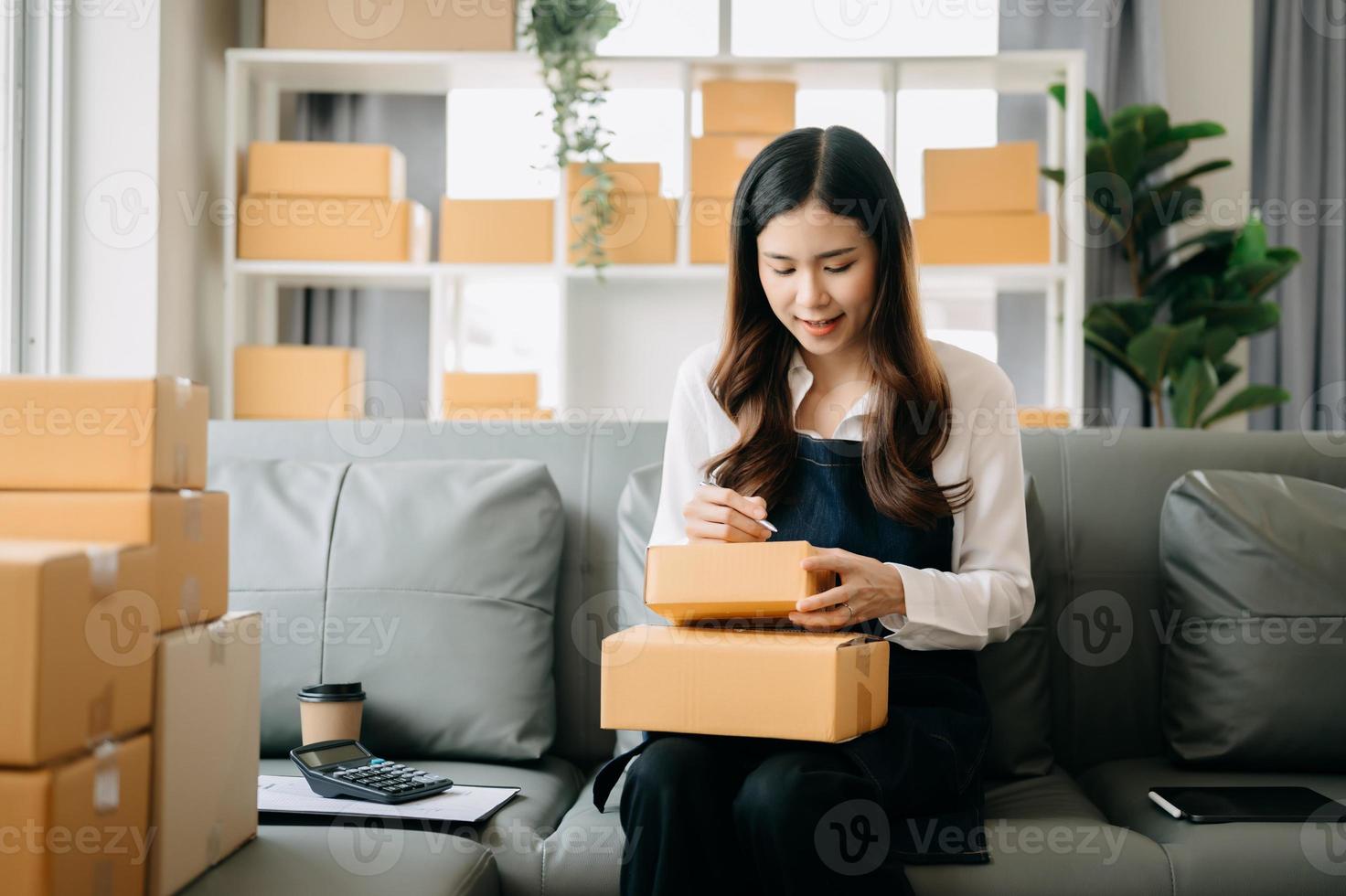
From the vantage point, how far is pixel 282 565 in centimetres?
170

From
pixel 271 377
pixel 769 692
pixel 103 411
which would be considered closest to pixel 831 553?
pixel 769 692

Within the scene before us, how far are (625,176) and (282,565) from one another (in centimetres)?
151

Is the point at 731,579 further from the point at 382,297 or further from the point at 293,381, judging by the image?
the point at 382,297

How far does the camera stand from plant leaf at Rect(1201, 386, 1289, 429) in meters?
3.10

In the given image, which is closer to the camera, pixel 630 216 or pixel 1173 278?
pixel 630 216

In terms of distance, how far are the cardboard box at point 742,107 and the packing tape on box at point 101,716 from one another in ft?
7.22

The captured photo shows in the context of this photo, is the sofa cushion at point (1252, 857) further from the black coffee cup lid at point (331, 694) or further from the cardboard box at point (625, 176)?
the cardboard box at point (625, 176)

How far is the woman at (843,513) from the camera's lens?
117cm

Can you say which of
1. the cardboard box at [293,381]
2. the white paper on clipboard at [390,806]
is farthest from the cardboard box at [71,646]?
the cardboard box at [293,381]

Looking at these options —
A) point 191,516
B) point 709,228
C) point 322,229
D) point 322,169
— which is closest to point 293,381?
point 322,229

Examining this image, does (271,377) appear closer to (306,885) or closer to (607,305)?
(607,305)

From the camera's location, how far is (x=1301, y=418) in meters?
3.47

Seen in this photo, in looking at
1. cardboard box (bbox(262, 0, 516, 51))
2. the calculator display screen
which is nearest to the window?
cardboard box (bbox(262, 0, 516, 51))

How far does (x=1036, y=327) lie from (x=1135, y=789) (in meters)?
2.13
